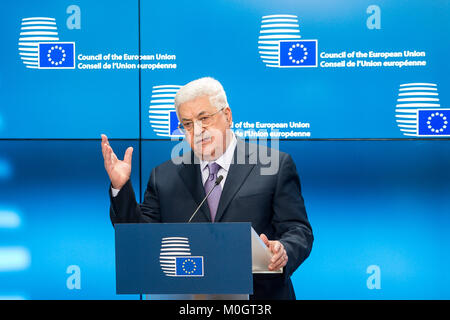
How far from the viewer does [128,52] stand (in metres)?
3.52

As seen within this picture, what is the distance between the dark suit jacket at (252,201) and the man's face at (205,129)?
0.08m

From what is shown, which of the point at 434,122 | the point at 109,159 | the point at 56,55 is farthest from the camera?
the point at 56,55

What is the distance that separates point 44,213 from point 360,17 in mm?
2585

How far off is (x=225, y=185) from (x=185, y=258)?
0.79 meters

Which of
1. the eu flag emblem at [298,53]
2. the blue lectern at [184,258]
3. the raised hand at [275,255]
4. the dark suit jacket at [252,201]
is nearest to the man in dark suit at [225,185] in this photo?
the dark suit jacket at [252,201]

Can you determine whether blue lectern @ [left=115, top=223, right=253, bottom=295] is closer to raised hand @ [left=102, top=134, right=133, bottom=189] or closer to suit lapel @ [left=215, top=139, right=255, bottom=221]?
raised hand @ [left=102, top=134, right=133, bottom=189]

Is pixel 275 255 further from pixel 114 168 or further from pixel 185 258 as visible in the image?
pixel 114 168

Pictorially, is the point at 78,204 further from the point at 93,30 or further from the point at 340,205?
the point at 340,205

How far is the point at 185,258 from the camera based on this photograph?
1626 millimetres

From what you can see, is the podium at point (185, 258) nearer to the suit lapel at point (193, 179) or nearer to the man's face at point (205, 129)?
the suit lapel at point (193, 179)

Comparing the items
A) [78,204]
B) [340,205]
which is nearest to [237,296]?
[340,205]

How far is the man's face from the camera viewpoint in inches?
94.1

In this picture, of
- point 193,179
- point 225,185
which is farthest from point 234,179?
point 193,179

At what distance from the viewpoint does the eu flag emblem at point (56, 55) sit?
3531mm
